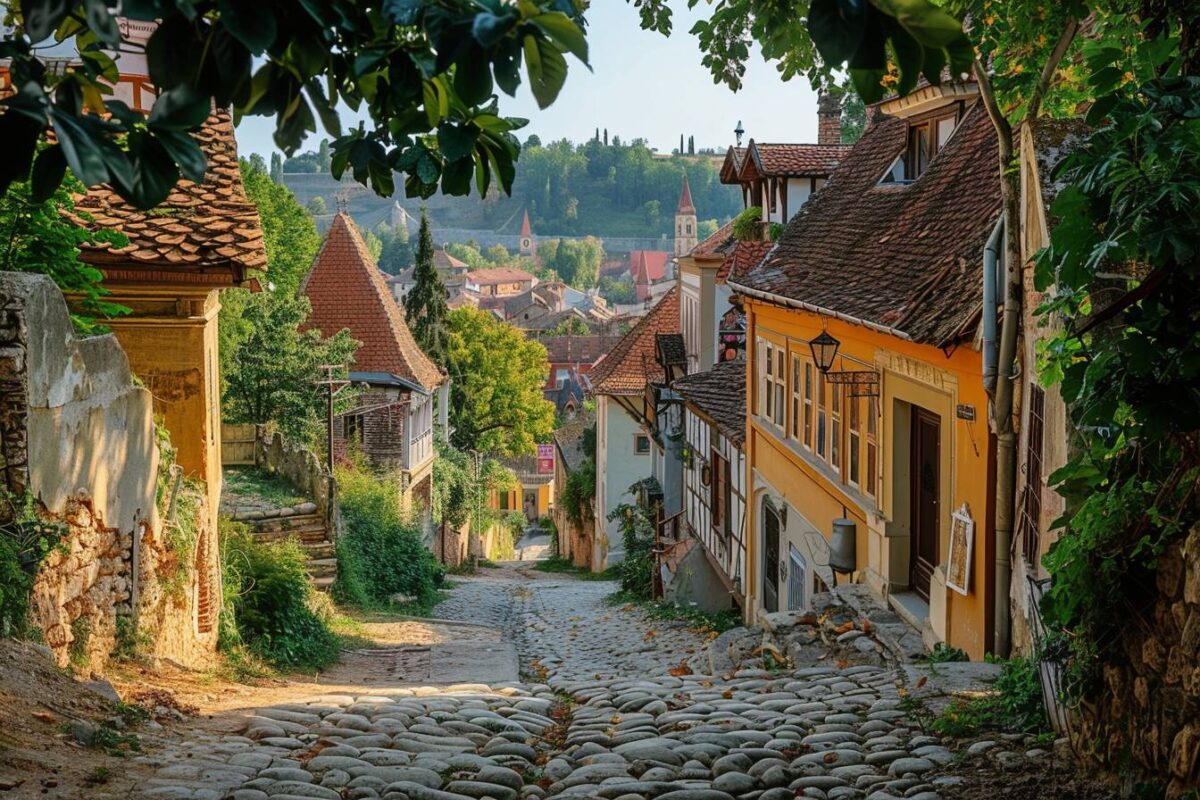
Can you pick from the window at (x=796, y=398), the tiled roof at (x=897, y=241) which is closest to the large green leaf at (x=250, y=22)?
the tiled roof at (x=897, y=241)

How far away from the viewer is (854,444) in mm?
15156

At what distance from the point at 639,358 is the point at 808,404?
23493mm

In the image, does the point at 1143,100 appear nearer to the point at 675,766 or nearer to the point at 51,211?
the point at 675,766

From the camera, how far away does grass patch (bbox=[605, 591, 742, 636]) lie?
70.3 ft

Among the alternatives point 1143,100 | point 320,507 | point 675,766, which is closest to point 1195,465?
point 1143,100

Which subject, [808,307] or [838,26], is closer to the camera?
[838,26]

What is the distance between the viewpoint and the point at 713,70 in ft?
31.3

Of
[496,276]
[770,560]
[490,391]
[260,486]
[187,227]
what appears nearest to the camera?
[187,227]

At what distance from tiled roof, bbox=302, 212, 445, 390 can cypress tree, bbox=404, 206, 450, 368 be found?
896 cm

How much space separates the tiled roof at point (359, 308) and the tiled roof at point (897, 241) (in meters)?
20.5

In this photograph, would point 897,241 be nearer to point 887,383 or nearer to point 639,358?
point 887,383

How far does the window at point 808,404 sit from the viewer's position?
17.2 meters

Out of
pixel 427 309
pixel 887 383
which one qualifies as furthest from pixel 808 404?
pixel 427 309

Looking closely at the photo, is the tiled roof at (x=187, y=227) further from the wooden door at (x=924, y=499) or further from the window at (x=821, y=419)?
the window at (x=821, y=419)
